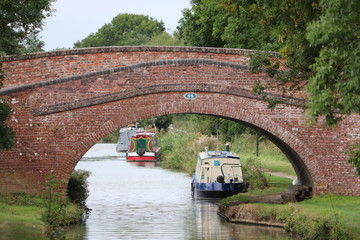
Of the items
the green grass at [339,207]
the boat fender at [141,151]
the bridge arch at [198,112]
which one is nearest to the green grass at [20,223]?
the bridge arch at [198,112]

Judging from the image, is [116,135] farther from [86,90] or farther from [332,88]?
[332,88]

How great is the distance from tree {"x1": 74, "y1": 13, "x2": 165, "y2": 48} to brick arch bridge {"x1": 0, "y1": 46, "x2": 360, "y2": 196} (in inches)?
2865

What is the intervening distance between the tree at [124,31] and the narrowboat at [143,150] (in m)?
43.1

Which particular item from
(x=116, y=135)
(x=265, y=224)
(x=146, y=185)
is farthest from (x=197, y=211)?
(x=116, y=135)

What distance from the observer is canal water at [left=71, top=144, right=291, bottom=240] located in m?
17.8

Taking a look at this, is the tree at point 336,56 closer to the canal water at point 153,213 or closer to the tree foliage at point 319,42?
the tree foliage at point 319,42

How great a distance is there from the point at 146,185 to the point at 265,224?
13.3 metres

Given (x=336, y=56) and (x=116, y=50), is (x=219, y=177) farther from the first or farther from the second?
(x=336, y=56)

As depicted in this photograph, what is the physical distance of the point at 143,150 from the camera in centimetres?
4906

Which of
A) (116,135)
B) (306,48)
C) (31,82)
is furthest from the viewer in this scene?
(116,135)

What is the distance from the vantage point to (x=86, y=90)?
19141mm

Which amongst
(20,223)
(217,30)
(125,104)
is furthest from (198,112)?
(217,30)

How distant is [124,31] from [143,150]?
48.7 m

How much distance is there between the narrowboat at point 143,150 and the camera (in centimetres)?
4914
